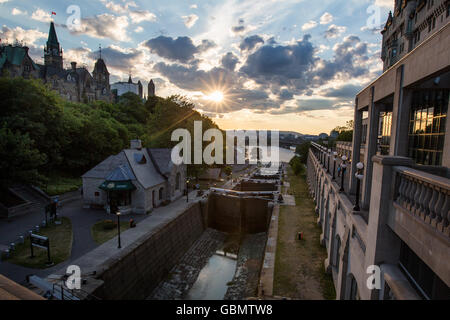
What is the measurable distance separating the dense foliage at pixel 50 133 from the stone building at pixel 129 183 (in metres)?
4.27

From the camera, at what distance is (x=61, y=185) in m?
27.9

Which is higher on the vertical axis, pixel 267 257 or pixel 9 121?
pixel 9 121

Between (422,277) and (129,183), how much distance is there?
69.2 ft

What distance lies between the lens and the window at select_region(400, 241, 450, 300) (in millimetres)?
4543

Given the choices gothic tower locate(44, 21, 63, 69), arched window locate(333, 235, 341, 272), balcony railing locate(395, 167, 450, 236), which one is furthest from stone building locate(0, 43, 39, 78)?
balcony railing locate(395, 167, 450, 236)

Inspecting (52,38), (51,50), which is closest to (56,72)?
(51,50)

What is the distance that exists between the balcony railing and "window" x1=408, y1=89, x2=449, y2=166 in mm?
6120

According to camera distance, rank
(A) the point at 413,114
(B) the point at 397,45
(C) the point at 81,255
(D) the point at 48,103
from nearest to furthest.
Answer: (A) the point at 413,114 < (C) the point at 81,255 < (D) the point at 48,103 < (B) the point at 397,45

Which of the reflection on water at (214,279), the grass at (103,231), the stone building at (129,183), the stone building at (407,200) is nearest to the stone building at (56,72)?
the stone building at (129,183)

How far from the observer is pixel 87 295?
1040cm

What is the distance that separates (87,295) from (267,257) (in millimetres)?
10145

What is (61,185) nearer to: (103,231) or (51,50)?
(103,231)

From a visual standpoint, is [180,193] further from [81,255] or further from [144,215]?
[81,255]
